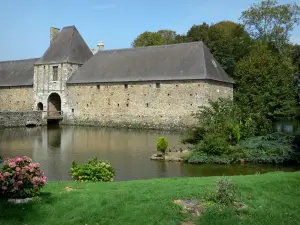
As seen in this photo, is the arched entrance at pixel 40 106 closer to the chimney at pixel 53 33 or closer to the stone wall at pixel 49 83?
the stone wall at pixel 49 83

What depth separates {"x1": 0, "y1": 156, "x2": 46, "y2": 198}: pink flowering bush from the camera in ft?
18.3

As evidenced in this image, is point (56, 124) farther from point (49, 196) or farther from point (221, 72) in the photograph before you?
point (49, 196)

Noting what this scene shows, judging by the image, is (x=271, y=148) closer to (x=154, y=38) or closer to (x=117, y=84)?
(x=117, y=84)

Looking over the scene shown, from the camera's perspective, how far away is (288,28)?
124 feet

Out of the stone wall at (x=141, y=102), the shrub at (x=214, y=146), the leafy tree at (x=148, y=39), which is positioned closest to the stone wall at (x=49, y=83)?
the stone wall at (x=141, y=102)

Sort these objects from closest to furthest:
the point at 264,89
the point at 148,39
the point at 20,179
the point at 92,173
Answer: the point at 20,179 < the point at 92,173 < the point at 264,89 < the point at 148,39

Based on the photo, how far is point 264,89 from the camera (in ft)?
76.1

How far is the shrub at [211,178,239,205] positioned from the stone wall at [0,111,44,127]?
25.2 m

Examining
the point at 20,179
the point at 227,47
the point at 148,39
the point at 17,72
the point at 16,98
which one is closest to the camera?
the point at 20,179

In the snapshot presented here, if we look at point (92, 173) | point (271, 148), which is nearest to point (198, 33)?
point (271, 148)

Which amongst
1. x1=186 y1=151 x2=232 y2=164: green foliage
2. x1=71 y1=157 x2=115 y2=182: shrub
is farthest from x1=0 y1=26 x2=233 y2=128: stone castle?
x1=71 y1=157 x2=115 y2=182: shrub

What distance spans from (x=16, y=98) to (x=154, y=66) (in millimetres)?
15938

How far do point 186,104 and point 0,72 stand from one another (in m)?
23.4

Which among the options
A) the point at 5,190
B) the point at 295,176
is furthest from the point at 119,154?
the point at 5,190
